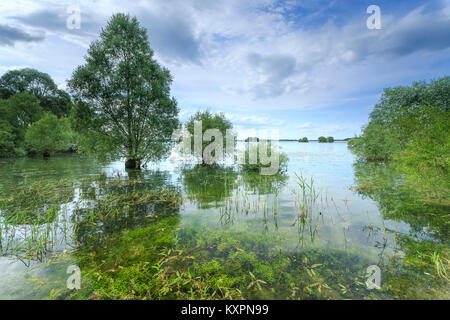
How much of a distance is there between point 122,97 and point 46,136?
25.7m

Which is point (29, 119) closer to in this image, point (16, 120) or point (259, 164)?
point (16, 120)

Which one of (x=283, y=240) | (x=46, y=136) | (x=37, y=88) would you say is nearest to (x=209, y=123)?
(x=283, y=240)

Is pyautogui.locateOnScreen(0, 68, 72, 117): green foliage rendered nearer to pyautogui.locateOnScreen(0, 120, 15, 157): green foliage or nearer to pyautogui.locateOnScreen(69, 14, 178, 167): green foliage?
pyautogui.locateOnScreen(0, 120, 15, 157): green foliage

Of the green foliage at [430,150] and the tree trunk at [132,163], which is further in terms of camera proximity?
the tree trunk at [132,163]

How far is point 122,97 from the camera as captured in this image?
65.2 ft

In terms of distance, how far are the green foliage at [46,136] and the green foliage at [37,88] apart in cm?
2668

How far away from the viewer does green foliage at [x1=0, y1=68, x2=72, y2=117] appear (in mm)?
55406

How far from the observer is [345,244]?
5.40m

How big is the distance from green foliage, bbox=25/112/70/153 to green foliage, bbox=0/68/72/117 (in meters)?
26.7

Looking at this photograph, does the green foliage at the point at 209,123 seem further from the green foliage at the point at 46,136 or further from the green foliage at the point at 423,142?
the green foliage at the point at 46,136

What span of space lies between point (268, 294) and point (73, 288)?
13.1ft

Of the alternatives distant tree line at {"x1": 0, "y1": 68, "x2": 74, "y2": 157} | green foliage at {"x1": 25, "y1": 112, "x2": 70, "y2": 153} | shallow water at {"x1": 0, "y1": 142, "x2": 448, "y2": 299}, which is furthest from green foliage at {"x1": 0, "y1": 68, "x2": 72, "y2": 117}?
shallow water at {"x1": 0, "y1": 142, "x2": 448, "y2": 299}

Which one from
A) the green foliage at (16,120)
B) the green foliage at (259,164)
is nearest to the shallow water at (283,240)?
the green foliage at (259,164)

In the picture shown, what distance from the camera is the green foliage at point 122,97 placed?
18.8 m
